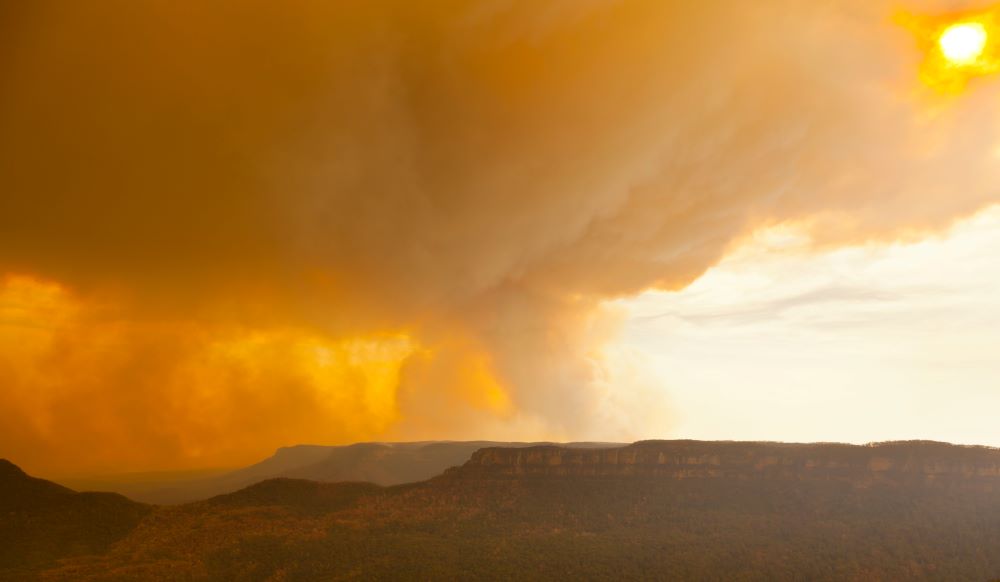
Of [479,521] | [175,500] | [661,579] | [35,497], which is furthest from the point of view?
[175,500]

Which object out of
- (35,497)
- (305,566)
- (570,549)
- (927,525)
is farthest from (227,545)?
(927,525)

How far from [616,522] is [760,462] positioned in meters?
41.1

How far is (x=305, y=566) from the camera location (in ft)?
320

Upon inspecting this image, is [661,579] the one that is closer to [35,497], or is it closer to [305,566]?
[305,566]

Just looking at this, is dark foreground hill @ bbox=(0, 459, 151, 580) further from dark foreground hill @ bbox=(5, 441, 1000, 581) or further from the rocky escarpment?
the rocky escarpment

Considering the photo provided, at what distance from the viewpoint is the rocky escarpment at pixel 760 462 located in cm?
12975

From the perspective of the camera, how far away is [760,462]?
14438 centimetres

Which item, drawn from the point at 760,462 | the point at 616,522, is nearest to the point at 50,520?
the point at 616,522

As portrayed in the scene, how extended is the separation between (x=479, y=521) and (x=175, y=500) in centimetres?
11040

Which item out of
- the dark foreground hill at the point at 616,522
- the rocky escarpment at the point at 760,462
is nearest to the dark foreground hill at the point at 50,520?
the dark foreground hill at the point at 616,522

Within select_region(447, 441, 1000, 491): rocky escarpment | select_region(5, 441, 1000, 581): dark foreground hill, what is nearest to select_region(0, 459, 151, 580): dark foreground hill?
select_region(5, 441, 1000, 581): dark foreground hill

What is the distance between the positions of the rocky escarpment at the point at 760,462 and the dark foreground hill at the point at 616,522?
33 centimetres

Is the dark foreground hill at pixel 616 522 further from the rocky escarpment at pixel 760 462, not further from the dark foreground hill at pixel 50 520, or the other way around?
the dark foreground hill at pixel 50 520

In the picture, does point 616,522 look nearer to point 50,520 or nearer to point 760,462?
point 760,462
